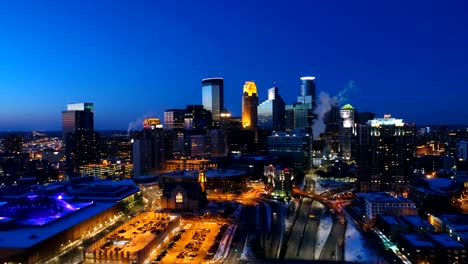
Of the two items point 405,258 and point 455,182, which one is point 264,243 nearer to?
point 405,258

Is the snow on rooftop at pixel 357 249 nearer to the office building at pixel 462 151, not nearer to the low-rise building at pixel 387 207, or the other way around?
the low-rise building at pixel 387 207

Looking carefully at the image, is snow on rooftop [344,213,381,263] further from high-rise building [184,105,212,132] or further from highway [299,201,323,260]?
high-rise building [184,105,212,132]

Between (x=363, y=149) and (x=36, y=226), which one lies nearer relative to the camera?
(x=36, y=226)

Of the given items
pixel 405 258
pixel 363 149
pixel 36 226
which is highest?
pixel 363 149

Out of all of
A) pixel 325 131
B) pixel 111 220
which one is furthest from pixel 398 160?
pixel 325 131

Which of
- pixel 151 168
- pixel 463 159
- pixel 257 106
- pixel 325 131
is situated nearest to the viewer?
pixel 151 168

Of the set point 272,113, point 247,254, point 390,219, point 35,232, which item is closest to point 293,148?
point 390,219

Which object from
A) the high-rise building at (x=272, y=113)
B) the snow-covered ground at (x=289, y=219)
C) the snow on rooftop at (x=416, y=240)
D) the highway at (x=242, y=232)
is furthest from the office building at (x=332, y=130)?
the snow on rooftop at (x=416, y=240)
